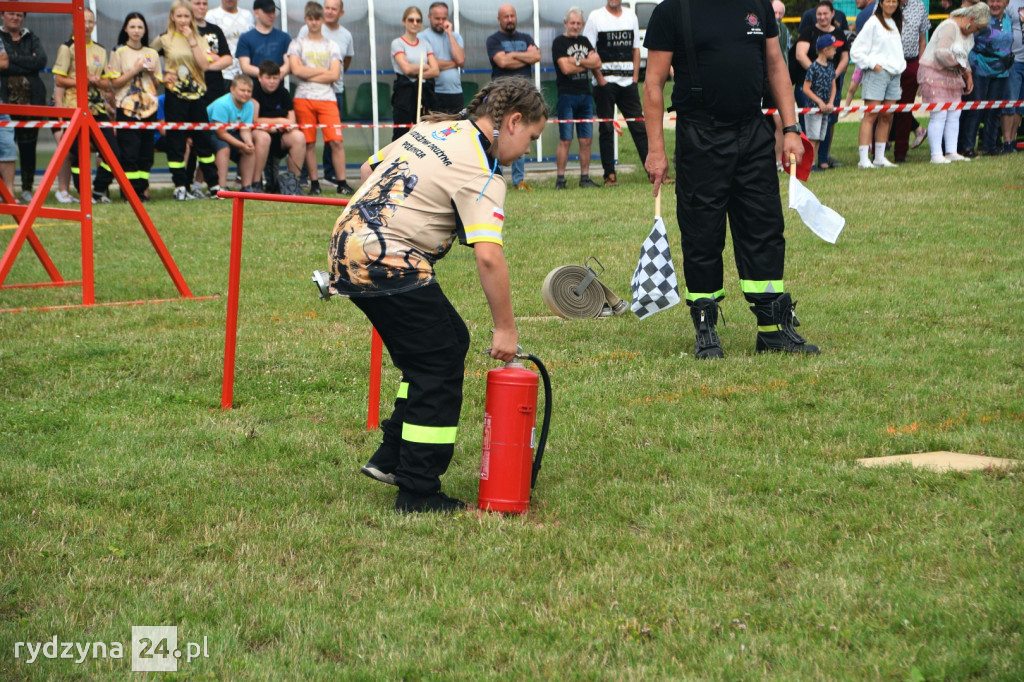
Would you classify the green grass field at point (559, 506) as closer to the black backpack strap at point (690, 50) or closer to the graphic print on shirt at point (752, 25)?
the black backpack strap at point (690, 50)

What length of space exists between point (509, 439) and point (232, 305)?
215 centimetres

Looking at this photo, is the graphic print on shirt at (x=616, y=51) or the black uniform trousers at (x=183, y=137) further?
the graphic print on shirt at (x=616, y=51)

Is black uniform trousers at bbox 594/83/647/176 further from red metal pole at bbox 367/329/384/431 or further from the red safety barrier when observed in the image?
red metal pole at bbox 367/329/384/431

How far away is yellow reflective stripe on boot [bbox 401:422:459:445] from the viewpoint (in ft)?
13.9

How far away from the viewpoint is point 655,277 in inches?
283

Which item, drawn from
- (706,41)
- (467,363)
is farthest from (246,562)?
(706,41)

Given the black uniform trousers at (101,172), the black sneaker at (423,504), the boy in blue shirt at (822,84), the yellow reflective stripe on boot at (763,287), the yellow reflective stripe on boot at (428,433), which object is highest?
the boy in blue shirt at (822,84)

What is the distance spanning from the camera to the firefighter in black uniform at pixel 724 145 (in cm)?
653

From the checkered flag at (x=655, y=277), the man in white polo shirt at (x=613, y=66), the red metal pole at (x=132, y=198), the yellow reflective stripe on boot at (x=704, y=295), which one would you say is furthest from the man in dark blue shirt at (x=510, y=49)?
the yellow reflective stripe on boot at (x=704, y=295)

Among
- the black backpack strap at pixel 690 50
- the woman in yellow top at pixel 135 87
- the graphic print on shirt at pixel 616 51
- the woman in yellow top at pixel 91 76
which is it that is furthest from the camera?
the graphic print on shirt at pixel 616 51

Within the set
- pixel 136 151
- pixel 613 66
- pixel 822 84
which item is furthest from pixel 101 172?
pixel 822 84

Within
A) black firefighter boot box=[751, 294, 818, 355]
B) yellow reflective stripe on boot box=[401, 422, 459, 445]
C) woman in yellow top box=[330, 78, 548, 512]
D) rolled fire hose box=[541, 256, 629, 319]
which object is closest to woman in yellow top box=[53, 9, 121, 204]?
rolled fire hose box=[541, 256, 629, 319]

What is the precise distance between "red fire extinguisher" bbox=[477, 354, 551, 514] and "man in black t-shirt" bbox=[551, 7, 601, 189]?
12.0m

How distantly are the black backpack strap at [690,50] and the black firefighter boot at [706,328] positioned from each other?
126 cm
